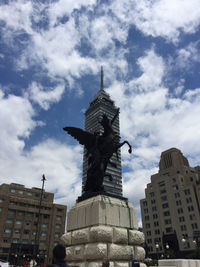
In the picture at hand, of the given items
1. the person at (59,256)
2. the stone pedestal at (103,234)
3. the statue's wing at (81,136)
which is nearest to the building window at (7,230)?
the stone pedestal at (103,234)

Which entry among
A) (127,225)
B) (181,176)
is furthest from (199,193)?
(127,225)

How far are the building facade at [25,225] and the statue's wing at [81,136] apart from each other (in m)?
54.0

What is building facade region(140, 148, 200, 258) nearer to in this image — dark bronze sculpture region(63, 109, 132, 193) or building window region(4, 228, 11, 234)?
building window region(4, 228, 11, 234)

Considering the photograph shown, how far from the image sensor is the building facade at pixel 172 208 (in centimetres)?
5319

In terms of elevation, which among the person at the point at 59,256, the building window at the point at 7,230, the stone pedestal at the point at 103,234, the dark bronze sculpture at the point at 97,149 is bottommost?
the person at the point at 59,256

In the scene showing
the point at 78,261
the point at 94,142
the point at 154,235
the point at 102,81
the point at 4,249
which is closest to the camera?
the point at 78,261

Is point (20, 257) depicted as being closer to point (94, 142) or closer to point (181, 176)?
point (181, 176)

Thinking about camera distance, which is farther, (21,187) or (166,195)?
(21,187)

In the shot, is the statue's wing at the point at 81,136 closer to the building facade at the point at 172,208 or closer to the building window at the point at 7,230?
the building facade at the point at 172,208

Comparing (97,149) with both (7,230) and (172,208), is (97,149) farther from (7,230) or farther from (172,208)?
(7,230)

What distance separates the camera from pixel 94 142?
9031 mm

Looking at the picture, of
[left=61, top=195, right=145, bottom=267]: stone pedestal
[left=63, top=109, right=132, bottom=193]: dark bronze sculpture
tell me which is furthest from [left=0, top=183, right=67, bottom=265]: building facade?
[left=61, top=195, right=145, bottom=267]: stone pedestal

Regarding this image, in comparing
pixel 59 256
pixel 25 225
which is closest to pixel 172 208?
pixel 25 225

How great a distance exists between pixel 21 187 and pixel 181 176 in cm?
4876
